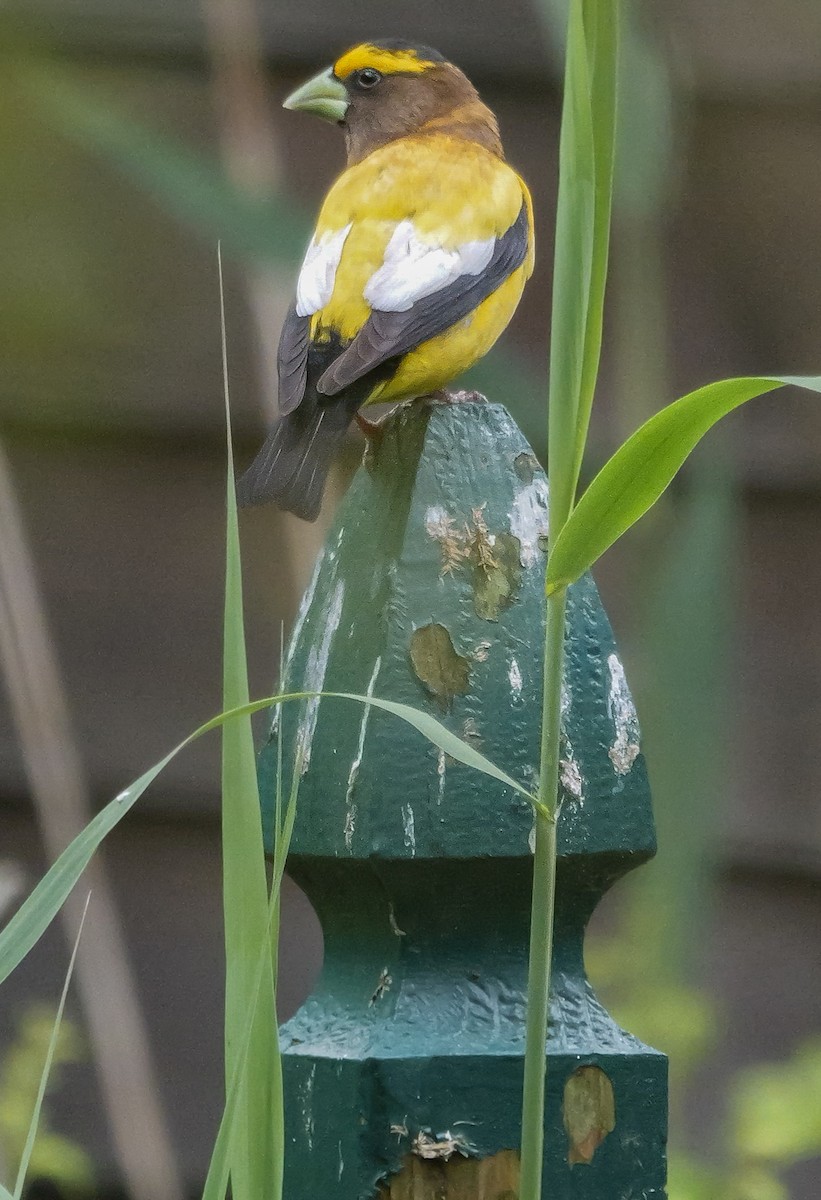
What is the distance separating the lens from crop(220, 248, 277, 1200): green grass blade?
0.68m

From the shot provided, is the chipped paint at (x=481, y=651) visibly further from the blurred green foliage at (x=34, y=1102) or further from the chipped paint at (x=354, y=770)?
the blurred green foliage at (x=34, y=1102)

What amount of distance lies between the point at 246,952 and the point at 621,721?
0.30m

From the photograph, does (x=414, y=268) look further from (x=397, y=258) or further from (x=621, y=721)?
(x=621, y=721)

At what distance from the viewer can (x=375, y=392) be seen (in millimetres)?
1492

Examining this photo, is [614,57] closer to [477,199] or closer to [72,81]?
[477,199]

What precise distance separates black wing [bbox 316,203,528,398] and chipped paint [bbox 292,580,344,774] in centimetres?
48

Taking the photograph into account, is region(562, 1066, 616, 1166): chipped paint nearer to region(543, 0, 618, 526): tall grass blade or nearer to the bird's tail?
region(543, 0, 618, 526): tall grass blade

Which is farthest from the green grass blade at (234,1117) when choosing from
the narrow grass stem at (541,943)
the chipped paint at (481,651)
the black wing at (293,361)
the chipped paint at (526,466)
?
the black wing at (293,361)

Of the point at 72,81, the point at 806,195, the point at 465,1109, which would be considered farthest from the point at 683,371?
the point at 465,1109

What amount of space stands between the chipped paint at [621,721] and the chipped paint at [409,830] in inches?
4.9

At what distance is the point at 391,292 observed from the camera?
149 cm

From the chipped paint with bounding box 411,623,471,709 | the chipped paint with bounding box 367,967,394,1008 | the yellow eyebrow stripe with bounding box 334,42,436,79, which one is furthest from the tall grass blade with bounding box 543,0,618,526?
the yellow eyebrow stripe with bounding box 334,42,436,79

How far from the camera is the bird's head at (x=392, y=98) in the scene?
1.85 metres

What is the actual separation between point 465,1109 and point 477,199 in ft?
3.39
